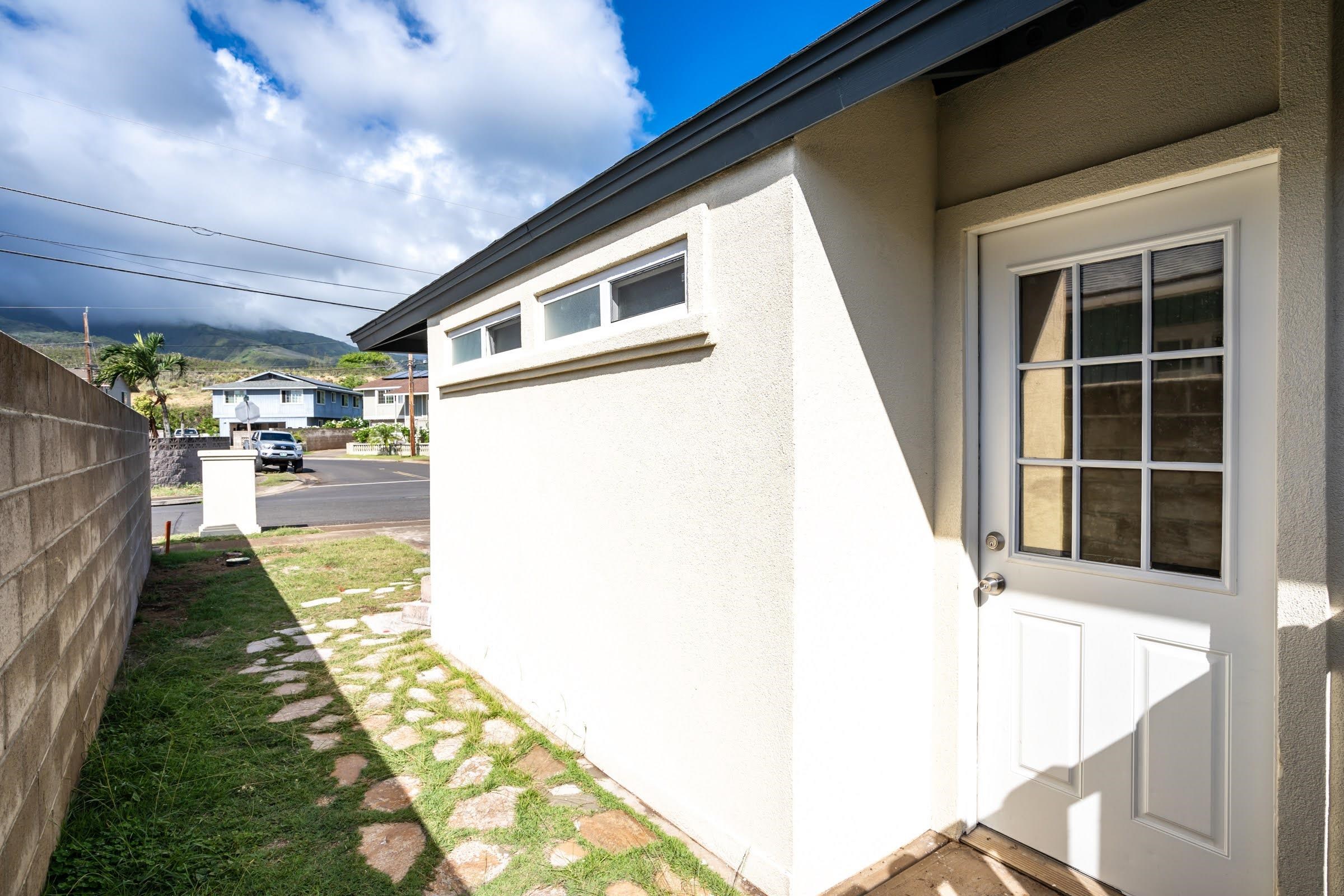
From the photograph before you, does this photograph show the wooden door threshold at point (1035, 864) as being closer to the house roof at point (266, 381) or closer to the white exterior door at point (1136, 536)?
the white exterior door at point (1136, 536)

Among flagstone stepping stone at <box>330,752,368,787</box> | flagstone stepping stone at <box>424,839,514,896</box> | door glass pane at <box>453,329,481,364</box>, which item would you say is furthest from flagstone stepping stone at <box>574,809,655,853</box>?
door glass pane at <box>453,329,481,364</box>

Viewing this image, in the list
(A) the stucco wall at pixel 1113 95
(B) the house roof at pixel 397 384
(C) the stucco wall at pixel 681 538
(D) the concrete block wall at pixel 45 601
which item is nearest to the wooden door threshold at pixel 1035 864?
(C) the stucco wall at pixel 681 538

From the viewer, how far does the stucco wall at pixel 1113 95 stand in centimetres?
190

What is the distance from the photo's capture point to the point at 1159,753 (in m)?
2.13

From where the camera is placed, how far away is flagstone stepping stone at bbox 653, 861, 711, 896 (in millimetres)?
2281

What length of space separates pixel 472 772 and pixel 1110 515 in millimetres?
3120

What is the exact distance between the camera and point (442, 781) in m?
3.10

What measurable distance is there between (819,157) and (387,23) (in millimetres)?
19295

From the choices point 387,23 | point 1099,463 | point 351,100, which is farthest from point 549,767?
point 351,100

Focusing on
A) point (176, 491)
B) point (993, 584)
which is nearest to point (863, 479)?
point (993, 584)

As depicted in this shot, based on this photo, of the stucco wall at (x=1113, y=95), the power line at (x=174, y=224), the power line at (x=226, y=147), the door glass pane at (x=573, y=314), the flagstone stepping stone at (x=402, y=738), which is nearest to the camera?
the stucco wall at (x=1113, y=95)

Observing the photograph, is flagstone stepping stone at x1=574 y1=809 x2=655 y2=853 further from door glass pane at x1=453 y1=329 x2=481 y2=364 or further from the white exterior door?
door glass pane at x1=453 y1=329 x2=481 y2=364

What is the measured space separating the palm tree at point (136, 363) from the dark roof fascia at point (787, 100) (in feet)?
110

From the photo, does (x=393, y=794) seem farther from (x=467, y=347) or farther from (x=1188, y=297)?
(x=1188, y=297)
